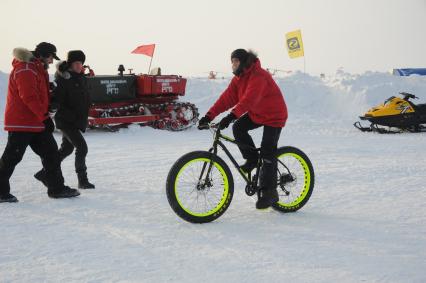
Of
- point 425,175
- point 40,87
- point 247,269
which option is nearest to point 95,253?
point 247,269

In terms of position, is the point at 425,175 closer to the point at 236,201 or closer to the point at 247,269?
the point at 236,201

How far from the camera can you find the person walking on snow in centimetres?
559

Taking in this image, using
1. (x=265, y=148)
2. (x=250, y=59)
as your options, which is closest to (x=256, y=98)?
(x=250, y=59)

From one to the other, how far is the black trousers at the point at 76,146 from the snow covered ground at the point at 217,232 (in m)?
0.41

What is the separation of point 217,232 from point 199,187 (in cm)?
57

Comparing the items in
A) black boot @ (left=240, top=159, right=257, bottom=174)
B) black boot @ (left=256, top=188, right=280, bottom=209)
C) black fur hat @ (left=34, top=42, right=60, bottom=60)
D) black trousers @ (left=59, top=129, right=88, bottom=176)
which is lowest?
black boot @ (left=256, top=188, right=280, bottom=209)

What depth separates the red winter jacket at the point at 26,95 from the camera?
18.2 feet

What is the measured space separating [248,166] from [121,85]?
1009 centimetres

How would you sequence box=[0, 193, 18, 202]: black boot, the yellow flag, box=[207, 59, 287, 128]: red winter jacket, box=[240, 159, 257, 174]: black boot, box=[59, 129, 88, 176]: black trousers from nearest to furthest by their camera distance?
box=[207, 59, 287, 128]: red winter jacket → box=[240, 159, 257, 174]: black boot → box=[0, 193, 18, 202]: black boot → box=[59, 129, 88, 176]: black trousers → the yellow flag

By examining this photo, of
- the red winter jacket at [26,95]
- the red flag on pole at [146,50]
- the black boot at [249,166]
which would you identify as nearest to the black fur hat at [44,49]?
the red winter jacket at [26,95]

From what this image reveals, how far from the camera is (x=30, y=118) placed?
5.75 m

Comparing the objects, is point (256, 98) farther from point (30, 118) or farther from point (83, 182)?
point (83, 182)

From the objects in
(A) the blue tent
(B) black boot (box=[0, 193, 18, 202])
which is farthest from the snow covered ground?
(A) the blue tent

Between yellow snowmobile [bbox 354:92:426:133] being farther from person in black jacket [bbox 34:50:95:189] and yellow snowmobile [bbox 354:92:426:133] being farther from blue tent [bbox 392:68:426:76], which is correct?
person in black jacket [bbox 34:50:95:189]
